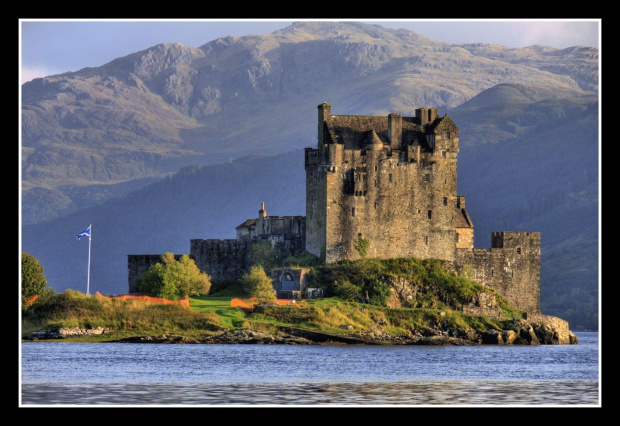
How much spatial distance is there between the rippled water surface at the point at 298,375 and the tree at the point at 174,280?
14.2m

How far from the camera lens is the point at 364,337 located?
10525 cm

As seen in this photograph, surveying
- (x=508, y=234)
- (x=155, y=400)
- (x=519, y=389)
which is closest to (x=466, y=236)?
(x=508, y=234)

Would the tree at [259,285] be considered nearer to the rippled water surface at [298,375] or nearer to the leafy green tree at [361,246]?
the leafy green tree at [361,246]

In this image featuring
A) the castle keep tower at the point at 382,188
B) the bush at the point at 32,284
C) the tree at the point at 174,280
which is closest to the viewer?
the bush at the point at 32,284

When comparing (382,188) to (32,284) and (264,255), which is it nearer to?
(264,255)

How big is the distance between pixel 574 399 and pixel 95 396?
2287cm

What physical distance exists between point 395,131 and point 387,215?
24.8 feet

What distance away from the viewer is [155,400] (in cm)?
5928

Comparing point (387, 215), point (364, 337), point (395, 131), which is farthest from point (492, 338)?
point (395, 131)

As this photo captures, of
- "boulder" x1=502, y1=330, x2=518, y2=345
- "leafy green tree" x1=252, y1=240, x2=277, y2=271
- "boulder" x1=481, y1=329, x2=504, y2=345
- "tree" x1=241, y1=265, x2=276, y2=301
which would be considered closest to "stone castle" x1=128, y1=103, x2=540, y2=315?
"leafy green tree" x1=252, y1=240, x2=277, y2=271

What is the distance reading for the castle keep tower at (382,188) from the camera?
11456cm

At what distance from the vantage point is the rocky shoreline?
3930 inches

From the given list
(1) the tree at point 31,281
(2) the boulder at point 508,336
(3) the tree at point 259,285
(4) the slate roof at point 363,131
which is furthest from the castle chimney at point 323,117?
(1) the tree at point 31,281
